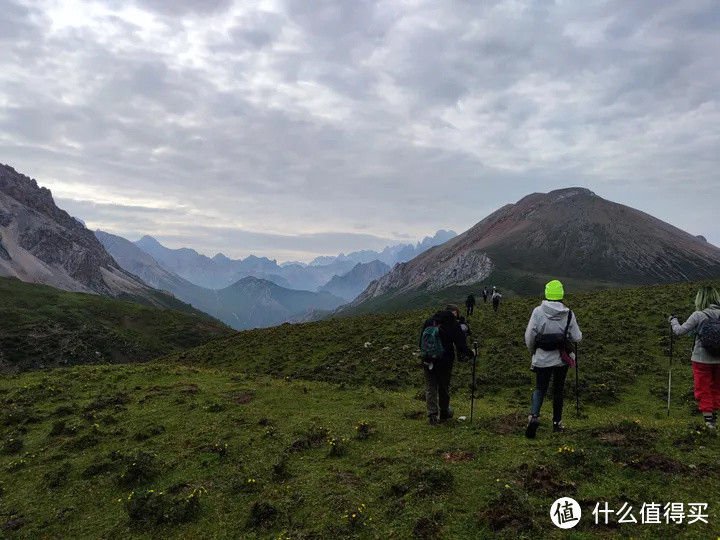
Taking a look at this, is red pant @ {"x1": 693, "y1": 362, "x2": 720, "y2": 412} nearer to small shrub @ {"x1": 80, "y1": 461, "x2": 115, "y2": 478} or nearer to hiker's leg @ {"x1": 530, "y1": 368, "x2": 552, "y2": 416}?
hiker's leg @ {"x1": 530, "y1": 368, "x2": 552, "y2": 416}

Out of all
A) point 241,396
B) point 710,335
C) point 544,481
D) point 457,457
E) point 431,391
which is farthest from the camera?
point 241,396

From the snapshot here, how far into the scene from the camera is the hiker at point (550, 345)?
11.0 meters

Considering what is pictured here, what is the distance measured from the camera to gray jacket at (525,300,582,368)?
1109cm

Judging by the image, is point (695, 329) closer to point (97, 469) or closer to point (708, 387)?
point (708, 387)

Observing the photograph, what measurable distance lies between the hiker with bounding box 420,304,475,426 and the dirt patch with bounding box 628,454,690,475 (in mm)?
4929

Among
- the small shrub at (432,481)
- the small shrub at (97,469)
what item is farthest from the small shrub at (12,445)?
the small shrub at (432,481)

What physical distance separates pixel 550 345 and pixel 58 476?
14.0 meters

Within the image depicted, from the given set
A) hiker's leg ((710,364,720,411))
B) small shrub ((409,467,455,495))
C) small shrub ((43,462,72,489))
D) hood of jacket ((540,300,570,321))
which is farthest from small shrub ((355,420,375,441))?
hiker's leg ((710,364,720,411))

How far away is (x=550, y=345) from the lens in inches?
433

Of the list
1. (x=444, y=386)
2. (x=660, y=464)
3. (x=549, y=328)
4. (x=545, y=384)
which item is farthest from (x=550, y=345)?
(x=444, y=386)

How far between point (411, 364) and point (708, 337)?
685 inches

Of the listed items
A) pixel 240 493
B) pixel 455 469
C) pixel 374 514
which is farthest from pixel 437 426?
pixel 240 493

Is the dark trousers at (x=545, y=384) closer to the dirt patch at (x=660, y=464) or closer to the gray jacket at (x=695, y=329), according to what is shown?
the dirt patch at (x=660, y=464)

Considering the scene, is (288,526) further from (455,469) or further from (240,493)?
(455,469)
